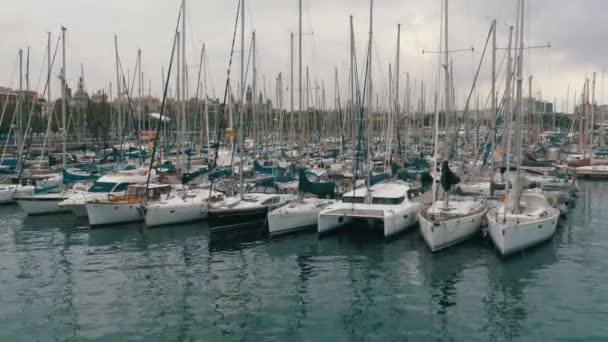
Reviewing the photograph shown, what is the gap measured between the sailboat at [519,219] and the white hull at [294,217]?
29.9 feet

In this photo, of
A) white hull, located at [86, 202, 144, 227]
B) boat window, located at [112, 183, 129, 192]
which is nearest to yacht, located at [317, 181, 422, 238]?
white hull, located at [86, 202, 144, 227]

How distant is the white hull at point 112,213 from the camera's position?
103 feet

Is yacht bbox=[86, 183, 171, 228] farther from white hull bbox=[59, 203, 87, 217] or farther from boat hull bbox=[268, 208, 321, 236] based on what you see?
boat hull bbox=[268, 208, 321, 236]

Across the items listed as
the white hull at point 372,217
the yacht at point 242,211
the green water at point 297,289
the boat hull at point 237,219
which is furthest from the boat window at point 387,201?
the boat hull at point 237,219

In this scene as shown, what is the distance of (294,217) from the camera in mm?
29125

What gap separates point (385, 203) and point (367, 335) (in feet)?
46.2

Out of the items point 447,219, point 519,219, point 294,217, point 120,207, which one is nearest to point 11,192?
point 120,207

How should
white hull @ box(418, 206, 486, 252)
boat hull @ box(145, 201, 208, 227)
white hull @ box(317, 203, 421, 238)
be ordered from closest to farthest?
white hull @ box(418, 206, 486, 252) → white hull @ box(317, 203, 421, 238) → boat hull @ box(145, 201, 208, 227)

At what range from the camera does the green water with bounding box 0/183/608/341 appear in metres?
16.2

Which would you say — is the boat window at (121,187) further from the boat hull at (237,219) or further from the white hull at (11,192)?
the boat hull at (237,219)

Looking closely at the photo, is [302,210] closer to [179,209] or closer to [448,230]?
[179,209]

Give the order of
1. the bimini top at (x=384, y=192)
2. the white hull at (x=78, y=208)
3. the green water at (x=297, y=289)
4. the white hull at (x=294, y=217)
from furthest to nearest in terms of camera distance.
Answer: the white hull at (x=78, y=208) → the bimini top at (x=384, y=192) → the white hull at (x=294, y=217) → the green water at (x=297, y=289)

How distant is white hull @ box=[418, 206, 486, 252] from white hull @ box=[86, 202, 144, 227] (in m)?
16.8

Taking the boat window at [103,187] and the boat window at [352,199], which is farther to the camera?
the boat window at [103,187]
